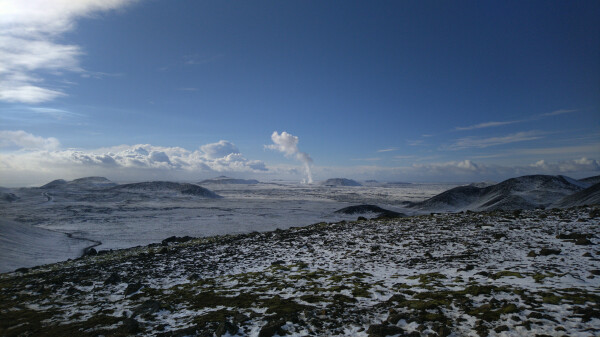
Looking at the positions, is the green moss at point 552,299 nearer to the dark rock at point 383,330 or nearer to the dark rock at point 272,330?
the dark rock at point 383,330

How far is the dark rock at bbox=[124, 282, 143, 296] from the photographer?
12119 mm

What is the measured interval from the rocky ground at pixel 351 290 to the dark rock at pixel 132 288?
0.05 meters

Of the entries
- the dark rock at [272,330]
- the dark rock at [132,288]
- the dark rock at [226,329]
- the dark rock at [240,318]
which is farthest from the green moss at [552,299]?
the dark rock at [132,288]

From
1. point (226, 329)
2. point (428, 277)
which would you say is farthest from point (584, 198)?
point (226, 329)

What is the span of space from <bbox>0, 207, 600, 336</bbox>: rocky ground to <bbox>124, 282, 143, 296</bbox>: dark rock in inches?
1.9

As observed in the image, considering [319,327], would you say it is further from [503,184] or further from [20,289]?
[503,184]

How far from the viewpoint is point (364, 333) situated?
23.7ft

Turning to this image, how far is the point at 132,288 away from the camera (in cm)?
1237

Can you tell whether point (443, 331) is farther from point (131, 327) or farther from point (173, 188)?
point (173, 188)

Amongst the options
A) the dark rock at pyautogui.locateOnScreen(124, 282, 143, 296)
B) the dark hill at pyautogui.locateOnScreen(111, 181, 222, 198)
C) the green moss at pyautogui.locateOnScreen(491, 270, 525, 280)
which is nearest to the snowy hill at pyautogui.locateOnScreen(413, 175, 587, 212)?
the green moss at pyautogui.locateOnScreen(491, 270, 525, 280)

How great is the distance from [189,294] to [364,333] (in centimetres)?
748

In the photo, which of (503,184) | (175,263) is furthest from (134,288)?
(503,184)

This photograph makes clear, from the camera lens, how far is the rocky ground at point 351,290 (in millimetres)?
7527

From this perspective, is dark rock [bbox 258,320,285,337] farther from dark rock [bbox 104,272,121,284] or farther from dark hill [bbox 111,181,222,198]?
dark hill [bbox 111,181,222,198]
